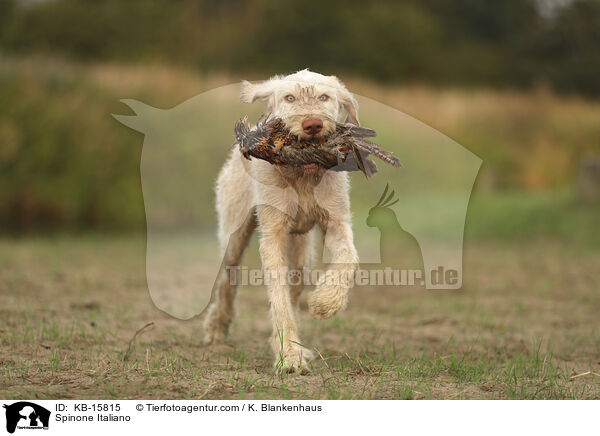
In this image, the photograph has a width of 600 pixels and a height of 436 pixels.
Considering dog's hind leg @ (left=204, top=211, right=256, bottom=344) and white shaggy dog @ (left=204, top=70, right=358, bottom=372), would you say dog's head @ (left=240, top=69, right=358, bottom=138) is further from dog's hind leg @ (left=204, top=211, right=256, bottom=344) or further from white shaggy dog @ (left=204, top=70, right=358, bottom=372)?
dog's hind leg @ (left=204, top=211, right=256, bottom=344)

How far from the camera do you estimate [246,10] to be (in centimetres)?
3481

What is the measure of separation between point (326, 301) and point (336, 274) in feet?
0.76

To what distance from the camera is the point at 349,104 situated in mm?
5312

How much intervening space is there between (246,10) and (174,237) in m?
22.3

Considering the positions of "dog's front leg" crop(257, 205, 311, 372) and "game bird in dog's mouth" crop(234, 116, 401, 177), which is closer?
"game bird in dog's mouth" crop(234, 116, 401, 177)

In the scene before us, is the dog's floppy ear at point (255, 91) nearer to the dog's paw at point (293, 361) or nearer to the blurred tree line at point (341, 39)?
the dog's paw at point (293, 361)

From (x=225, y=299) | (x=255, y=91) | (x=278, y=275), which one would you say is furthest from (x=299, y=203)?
(x=225, y=299)

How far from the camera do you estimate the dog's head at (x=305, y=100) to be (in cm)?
470

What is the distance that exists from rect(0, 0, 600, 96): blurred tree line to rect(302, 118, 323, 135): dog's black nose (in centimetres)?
2245

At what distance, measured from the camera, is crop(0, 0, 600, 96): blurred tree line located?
27641 millimetres

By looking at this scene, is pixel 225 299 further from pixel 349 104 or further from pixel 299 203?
pixel 349 104
